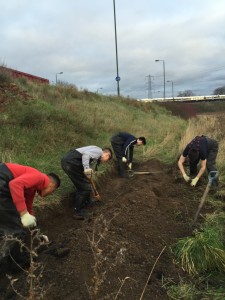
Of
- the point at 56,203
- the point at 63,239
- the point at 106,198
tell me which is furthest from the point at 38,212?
the point at 106,198

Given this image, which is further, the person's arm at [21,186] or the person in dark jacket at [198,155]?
the person in dark jacket at [198,155]

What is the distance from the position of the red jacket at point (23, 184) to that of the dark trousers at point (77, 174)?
2.41 m

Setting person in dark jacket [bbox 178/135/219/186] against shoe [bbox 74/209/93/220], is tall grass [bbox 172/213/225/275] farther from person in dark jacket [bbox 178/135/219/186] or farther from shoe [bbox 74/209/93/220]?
person in dark jacket [bbox 178/135/219/186]

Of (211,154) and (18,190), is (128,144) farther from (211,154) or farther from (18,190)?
(18,190)

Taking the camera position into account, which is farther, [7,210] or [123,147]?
[123,147]

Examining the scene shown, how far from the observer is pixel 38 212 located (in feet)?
21.3

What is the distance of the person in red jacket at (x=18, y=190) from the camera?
166 inches

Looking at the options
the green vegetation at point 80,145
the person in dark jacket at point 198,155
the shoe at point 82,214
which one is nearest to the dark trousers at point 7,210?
the green vegetation at point 80,145

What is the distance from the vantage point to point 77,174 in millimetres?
7191

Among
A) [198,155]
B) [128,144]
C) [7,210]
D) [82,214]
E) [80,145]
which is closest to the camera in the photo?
[7,210]

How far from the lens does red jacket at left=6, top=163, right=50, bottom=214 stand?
418 centimetres

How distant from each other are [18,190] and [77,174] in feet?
9.97

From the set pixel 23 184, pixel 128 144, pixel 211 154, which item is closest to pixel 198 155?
pixel 211 154

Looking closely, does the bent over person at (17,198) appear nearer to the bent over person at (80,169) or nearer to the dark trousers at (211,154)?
the bent over person at (80,169)
